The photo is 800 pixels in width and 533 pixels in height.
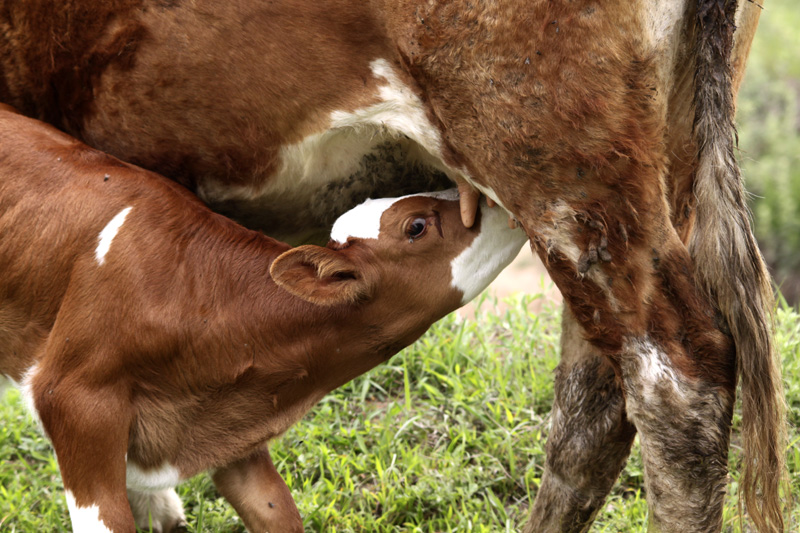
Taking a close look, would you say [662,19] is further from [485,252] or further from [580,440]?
[580,440]

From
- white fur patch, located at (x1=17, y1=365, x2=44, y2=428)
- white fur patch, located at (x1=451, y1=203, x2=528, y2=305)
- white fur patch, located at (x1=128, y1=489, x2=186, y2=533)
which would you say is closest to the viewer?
white fur patch, located at (x1=17, y1=365, x2=44, y2=428)

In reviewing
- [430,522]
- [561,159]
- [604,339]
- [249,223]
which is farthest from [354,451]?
[561,159]

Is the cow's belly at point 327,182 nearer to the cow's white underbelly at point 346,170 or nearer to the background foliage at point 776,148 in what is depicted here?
the cow's white underbelly at point 346,170

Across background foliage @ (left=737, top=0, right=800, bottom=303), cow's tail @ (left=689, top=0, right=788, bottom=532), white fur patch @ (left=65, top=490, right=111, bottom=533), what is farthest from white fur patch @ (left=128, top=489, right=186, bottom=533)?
background foliage @ (left=737, top=0, right=800, bottom=303)

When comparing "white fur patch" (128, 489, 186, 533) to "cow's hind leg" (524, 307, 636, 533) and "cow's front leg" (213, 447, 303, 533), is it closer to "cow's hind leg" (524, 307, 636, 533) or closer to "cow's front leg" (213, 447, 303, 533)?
"cow's front leg" (213, 447, 303, 533)

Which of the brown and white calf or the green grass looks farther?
the green grass

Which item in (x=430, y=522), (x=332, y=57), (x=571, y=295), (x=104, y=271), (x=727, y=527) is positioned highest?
(x=332, y=57)

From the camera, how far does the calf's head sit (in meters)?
3.34

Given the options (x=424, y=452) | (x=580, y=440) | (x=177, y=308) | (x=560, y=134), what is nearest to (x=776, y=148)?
(x=424, y=452)

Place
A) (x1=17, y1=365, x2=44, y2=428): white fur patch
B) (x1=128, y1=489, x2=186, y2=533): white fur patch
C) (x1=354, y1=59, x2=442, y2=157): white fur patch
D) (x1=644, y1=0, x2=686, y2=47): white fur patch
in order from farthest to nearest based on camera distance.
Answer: (x1=128, y1=489, x2=186, y2=533): white fur patch → (x1=17, y1=365, x2=44, y2=428): white fur patch → (x1=354, y1=59, x2=442, y2=157): white fur patch → (x1=644, y1=0, x2=686, y2=47): white fur patch

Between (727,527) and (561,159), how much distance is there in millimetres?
1761

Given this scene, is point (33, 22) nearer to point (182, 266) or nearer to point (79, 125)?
point (79, 125)

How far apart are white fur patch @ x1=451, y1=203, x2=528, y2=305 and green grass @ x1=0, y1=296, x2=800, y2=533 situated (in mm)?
947

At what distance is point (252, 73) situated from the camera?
126 inches
